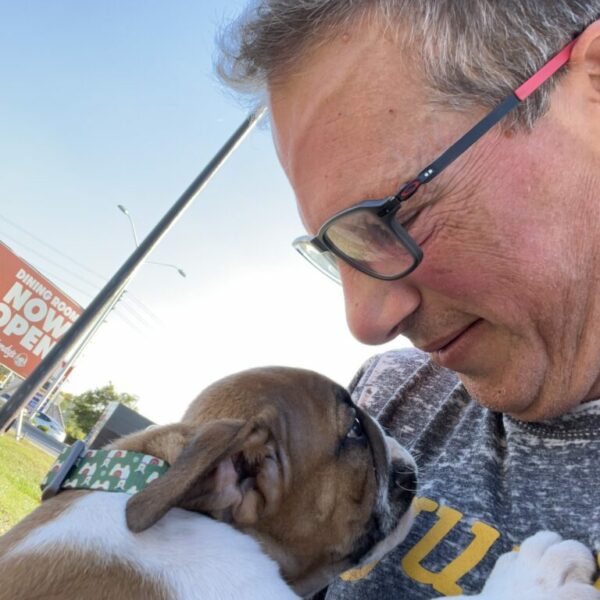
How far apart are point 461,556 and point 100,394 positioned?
63.0 meters

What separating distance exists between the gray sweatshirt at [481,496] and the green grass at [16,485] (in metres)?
5.27

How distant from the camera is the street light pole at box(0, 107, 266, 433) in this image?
→ 8531mm

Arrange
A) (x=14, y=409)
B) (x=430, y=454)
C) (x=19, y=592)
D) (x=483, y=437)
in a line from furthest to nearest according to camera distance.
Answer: (x=14, y=409) → (x=430, y=454) → (x=483, y=437) → (x=19, y=592)

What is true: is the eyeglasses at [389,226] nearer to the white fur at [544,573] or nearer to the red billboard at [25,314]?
the white fur at [544,573]

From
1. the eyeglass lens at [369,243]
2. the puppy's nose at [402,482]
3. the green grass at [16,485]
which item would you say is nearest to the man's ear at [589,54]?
the eyeglass lens at [369,243]

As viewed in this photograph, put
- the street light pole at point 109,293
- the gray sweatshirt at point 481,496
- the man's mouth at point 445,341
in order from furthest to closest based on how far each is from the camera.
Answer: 1. the street light pole at point 109,293
2. the man's mouth at point 445,341
3. the gray sweatshirt at point 481,496

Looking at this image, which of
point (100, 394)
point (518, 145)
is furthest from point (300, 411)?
point (100, 394)

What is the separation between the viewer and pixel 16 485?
1378 cm

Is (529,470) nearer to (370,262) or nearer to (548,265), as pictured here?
(548,265)

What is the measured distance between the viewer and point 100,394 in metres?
61.3

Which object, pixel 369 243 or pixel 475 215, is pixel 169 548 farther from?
pixel 475 215

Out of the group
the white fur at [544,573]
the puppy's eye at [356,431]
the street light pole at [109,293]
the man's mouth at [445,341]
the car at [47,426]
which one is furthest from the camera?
the car at [47,426]

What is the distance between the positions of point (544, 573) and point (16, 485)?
14136 mm

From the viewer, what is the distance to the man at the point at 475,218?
2.03m
